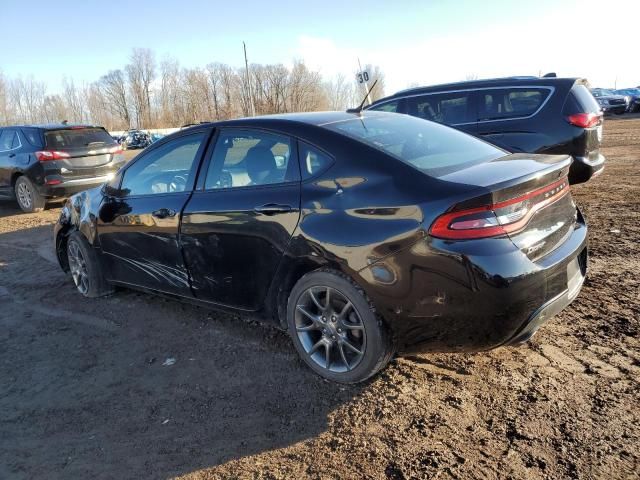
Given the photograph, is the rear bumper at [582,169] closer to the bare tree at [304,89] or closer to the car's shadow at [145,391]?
the car's shadow at [145,391]

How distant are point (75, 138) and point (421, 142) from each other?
27.6ft

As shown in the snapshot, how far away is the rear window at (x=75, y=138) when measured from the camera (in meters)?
9.49

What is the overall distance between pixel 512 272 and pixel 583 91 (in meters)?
5.57

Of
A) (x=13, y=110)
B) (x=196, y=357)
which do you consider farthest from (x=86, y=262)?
(x=13, y=110)

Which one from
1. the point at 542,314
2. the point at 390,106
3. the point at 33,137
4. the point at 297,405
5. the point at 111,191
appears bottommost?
the point at 297,405

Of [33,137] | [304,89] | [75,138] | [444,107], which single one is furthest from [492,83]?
[304,89]

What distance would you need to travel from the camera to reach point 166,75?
8425 cm

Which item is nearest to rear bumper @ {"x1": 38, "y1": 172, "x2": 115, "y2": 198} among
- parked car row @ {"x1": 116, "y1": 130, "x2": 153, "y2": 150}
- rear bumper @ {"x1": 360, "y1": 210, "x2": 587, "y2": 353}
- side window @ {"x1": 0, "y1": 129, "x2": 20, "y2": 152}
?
side window @ {"x1": 0, "y1": 129, "x2": 20, "y2": 152}

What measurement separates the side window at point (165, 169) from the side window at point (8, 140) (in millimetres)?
Result: 7032

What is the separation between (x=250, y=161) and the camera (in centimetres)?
350

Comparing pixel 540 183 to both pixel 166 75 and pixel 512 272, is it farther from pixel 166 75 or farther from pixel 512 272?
pixel 166 75

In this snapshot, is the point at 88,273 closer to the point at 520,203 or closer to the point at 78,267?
the point at 78,267

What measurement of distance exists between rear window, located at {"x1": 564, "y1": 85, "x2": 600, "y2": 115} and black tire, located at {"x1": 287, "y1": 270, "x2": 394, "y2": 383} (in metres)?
5.17

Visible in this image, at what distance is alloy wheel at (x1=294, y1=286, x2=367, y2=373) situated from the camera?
292 centimetres
